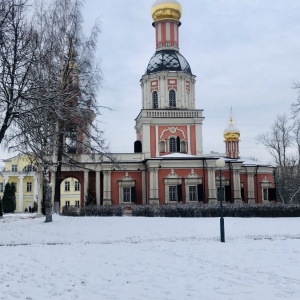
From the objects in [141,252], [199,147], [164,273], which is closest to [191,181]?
[199,147]

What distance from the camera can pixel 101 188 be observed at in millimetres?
32469

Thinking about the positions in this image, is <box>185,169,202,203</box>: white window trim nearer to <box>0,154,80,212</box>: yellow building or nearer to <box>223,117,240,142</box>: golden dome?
<box>223,117,240,142</box>: golden dome

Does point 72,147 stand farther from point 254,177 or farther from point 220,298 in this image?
point 254,177

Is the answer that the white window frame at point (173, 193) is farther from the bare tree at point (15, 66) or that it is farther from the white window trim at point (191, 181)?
the bare tree at point (15, 66)

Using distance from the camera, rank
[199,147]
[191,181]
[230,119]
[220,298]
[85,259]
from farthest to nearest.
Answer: [230,119] → [199,147] → [191,181] → [85,259] → [220,298]

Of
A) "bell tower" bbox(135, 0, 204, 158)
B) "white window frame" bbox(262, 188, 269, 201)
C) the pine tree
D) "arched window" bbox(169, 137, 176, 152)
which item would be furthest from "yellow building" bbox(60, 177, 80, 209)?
"white window frame" bbox(262, 188, 269, 201)

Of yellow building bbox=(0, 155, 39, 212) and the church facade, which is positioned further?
yellow building bbox=(0, 155, 39, 212)

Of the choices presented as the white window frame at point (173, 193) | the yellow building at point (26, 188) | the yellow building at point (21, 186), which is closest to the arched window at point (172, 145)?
the white window frame at point (173, 193)

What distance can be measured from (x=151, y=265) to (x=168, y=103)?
2548 centimetres

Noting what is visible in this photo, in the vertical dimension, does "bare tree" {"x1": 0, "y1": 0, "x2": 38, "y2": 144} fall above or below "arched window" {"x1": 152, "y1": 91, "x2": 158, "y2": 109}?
below

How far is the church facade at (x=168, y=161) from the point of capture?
3048cm

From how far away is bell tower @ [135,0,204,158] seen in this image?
109ft

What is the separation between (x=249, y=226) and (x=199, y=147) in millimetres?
15352

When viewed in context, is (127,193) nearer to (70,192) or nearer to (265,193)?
(265,193)
